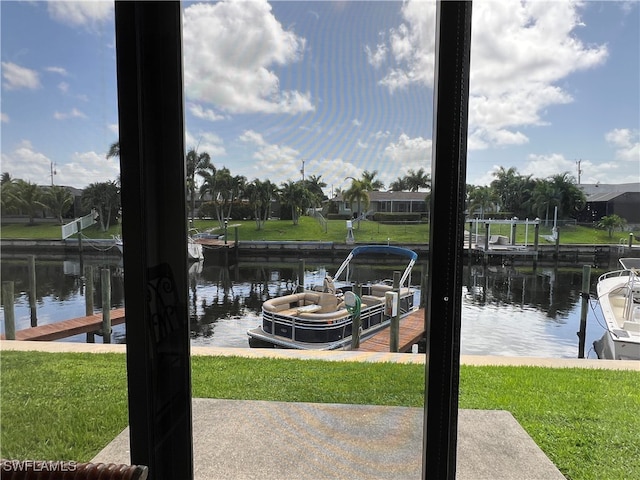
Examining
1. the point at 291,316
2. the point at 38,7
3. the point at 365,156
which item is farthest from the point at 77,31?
the point at 291,316

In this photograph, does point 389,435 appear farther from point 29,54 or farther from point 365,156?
point 29,54

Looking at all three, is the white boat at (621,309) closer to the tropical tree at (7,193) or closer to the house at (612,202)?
the house at (612,202)

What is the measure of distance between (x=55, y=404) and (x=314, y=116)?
1.21m

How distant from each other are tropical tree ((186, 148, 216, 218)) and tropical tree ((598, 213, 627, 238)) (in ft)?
4.41

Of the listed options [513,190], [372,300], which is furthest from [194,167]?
[513,190]

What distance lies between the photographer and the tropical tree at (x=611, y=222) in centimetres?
128

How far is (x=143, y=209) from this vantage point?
112 centimetres

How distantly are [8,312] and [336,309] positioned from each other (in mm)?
934

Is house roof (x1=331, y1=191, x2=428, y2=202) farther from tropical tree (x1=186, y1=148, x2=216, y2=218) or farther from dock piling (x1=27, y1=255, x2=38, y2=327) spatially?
dock piling (x1=27, y1=255, x2=38, y2=327)

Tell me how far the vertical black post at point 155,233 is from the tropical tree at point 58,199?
0.57ft

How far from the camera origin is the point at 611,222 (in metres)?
1.29

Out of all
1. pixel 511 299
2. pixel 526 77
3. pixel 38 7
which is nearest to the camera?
pixel 38 7

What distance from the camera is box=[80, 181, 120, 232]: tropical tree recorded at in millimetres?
1137

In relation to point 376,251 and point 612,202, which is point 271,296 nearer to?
point 376,251
